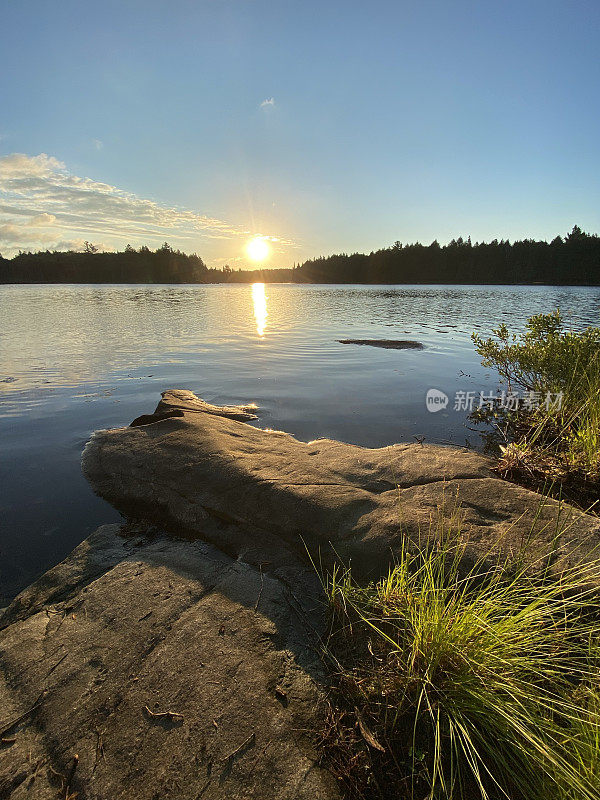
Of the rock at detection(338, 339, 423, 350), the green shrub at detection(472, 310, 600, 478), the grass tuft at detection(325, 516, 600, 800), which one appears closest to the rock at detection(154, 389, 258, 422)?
the green shrub at detection(472, 310, 600, 478)

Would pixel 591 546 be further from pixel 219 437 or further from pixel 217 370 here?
pixel 217 370

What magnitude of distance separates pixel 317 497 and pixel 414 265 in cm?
14522

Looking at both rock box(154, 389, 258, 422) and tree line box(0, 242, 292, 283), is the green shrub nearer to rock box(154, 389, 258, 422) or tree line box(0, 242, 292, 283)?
rock box(154, 389, 258, 422)

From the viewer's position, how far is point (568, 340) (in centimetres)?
581

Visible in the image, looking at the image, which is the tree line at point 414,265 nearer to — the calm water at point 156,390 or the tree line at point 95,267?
the tree line at point 95,267

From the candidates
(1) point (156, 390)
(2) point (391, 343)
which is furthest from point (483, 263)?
(1) point (156, 390)

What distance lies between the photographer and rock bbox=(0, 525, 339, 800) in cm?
172

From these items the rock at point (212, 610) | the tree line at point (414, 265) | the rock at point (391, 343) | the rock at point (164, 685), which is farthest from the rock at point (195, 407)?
the tree line at point (414, 265)

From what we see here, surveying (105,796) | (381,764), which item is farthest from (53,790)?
(381,764)

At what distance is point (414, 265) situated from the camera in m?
134

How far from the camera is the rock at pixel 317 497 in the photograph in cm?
303

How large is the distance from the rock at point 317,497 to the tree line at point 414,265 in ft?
446

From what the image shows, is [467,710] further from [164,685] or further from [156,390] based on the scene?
[156,390]

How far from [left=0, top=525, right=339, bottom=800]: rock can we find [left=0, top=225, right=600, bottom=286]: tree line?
138277 mm
